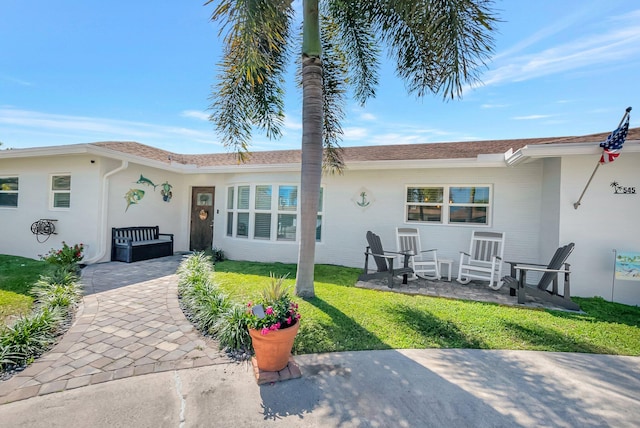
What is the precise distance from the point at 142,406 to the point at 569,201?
781cm

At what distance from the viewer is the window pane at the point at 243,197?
942 centimetres

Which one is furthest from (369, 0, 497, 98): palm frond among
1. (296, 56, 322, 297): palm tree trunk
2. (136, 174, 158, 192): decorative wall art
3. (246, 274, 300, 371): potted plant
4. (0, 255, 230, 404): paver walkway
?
(136, 174, 158, 192): decorative wall art

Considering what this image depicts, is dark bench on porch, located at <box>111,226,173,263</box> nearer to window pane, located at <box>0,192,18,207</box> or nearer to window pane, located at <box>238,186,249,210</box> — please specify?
window pane, located at <box>238,186,249,210</box>

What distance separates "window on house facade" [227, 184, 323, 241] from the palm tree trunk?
375 cm

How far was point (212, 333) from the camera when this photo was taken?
12.4ft

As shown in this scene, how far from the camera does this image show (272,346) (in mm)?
2855

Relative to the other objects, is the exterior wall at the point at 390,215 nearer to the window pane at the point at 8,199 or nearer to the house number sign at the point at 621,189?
the house number sign at the point at 621,189

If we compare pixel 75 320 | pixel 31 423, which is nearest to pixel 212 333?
pixel 31 423

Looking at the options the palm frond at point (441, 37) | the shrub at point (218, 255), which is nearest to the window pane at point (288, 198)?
the shrub at point (218, 255)

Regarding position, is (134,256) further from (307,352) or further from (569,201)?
(569,201)

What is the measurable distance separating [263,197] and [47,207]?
6.59 meters

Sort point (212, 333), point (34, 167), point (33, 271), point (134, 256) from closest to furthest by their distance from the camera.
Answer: point (212, 333) → point (33, 271) → point (134, 256) → point (34, 167)

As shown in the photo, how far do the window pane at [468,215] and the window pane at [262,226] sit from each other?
556cm

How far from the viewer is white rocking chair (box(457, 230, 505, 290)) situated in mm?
6411
